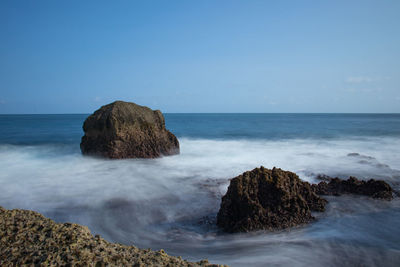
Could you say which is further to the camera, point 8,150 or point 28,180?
point 8,150

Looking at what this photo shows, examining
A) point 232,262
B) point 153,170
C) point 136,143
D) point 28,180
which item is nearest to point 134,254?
point 232,262

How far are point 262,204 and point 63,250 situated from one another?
2771mm

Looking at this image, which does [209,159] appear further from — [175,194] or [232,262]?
[232,262]

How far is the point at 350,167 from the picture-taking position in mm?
8547

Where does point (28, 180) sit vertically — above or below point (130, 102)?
below

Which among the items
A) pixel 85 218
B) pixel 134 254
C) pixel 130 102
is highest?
pixel 130 102

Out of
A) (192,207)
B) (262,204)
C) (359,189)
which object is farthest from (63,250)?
(359,189)

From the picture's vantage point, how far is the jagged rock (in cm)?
512

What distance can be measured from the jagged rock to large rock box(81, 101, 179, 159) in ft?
18.8

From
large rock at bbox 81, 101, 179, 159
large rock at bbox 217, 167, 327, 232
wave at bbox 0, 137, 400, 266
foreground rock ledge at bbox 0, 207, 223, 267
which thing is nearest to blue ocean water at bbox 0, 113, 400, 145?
large rock at bbox 81, 101, 179, 159

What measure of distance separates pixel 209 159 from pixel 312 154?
4395 millimetres

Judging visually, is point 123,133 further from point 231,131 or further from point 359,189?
point 231,131

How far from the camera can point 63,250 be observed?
1.89 m

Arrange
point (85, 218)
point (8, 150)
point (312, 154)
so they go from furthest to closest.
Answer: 1. point (8, 150)
2. point (312, 154)
3. point (85, 218)
